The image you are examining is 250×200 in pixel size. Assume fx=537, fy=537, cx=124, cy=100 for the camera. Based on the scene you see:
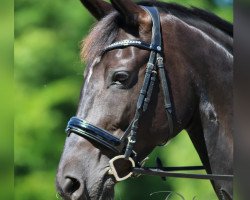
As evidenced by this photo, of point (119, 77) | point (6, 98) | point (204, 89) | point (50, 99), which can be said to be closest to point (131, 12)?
point (119, 77)

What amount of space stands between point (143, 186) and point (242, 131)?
6.42ft

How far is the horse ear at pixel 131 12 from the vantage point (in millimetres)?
1604

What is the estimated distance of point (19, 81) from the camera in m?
2.84

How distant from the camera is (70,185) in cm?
149

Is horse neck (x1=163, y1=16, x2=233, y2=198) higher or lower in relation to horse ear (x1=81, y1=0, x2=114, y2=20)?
lower

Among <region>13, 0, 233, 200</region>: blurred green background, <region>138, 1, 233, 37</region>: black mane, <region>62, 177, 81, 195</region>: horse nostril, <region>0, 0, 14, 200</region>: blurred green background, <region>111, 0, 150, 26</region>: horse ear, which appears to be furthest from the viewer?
<region>13, 0, 233, 200</region>: blurred green background

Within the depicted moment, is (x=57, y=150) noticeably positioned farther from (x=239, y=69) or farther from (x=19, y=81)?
(x=239, y=69)

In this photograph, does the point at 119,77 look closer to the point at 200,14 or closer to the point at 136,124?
the point at 136,124

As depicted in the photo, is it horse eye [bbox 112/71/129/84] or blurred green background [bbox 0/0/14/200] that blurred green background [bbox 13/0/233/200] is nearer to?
horse eye [bbox 112/71/129/84]

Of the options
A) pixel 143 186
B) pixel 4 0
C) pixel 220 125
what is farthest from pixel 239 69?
pixel 143 186

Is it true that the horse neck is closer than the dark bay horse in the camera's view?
No

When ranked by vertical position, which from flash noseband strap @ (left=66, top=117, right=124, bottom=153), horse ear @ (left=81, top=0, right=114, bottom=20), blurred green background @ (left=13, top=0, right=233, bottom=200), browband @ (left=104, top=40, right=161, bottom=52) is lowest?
blurred green background @ (left=13, top=0, right=233, bottom=200)

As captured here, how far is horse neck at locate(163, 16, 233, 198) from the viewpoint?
1.61m

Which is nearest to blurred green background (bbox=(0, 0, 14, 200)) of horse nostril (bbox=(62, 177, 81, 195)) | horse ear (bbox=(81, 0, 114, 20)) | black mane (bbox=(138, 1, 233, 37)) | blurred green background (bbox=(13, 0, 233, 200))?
horse nostril (bbox=(62, 177, 81, 195))
